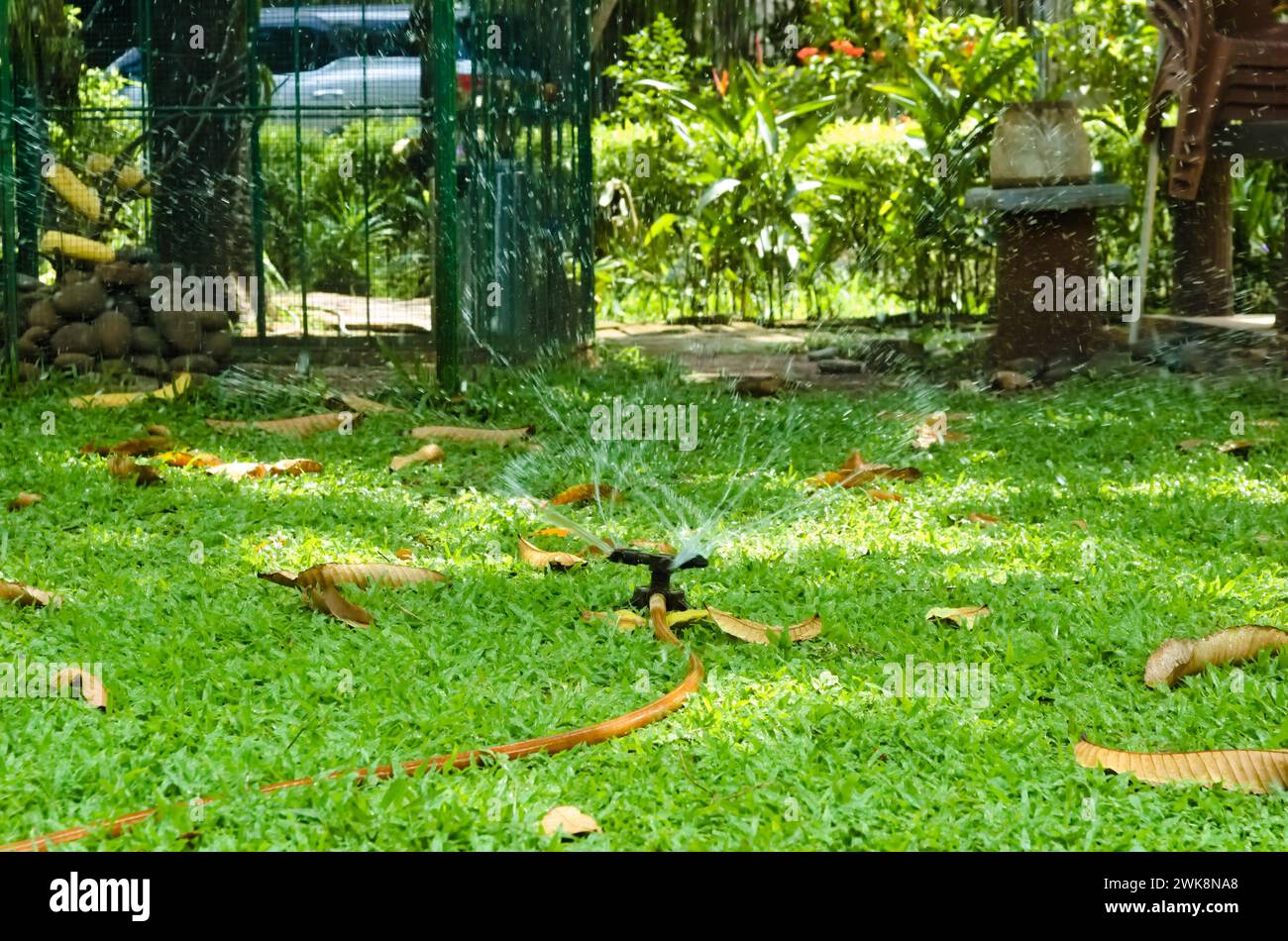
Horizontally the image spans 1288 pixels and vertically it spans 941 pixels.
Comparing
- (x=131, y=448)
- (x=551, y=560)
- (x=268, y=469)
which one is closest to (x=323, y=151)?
(x=131, y=448)

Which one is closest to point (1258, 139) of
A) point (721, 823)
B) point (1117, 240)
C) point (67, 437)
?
point (1117, 240)

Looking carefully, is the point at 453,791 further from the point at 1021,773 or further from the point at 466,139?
the point at 466,139

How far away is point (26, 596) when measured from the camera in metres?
3.59

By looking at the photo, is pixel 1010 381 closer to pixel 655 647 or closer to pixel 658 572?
pixel 658 572

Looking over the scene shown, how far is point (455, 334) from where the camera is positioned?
6.60 metres

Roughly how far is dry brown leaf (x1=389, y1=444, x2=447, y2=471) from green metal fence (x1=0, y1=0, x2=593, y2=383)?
1166mm

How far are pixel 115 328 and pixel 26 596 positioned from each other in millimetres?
3721

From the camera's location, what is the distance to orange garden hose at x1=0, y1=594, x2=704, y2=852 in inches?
92.0

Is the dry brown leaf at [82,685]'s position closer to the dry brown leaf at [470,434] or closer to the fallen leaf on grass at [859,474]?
the fallen leaf on grass at [859,474]

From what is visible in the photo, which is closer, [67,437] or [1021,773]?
[1021,773]

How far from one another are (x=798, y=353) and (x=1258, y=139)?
247 cm
